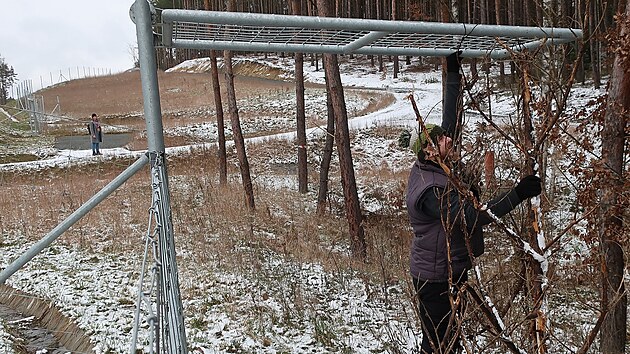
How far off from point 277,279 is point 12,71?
85.9 metres

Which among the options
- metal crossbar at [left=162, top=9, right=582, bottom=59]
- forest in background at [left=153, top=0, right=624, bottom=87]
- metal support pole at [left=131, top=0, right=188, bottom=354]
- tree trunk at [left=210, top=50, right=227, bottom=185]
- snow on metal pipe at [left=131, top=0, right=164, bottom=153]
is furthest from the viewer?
forest in background at [left=153, top=0, right=624, bottom=87]

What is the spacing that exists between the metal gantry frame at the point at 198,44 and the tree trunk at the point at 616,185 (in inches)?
41.8

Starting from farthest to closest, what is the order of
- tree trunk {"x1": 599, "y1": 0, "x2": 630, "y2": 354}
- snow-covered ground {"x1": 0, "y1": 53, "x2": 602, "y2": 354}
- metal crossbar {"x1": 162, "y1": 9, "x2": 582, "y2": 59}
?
snow-covered ground {"x1": 0, "y1": 53, "x2": 602, "y2": 354} < tree trunk {"x1": 599, "y1": 0, "x2": 630, "y2": 354} < metal crossbar {"x1": 162, "y1": 9, "x2": 582, "y2": 59}

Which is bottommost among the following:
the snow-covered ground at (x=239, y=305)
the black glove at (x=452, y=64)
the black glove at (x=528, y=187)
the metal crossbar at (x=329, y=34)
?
the snow-covered ground at (x=239, y=305)

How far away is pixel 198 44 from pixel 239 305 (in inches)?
141

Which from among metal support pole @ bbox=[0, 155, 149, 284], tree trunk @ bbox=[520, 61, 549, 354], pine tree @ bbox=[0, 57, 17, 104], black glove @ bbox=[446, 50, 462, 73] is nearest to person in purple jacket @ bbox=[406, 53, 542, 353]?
black glove @ bbox=[446, 50, 462, 73]

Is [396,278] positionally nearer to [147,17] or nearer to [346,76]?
[147,17]

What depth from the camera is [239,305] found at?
19.2 ft

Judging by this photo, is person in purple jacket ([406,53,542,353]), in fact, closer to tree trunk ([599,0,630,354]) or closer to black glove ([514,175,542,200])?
black glove ([514,175,542,200])

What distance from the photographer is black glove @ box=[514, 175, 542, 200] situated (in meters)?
2.17

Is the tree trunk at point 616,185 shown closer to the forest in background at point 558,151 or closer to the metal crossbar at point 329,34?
the forest in background at point 558,151

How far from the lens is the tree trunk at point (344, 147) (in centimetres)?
726

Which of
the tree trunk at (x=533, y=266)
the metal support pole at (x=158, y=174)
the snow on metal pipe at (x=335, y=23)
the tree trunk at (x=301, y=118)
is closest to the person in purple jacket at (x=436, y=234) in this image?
the snow on metal pipe at (x=335, y=23)

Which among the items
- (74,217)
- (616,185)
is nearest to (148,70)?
(74,217)
